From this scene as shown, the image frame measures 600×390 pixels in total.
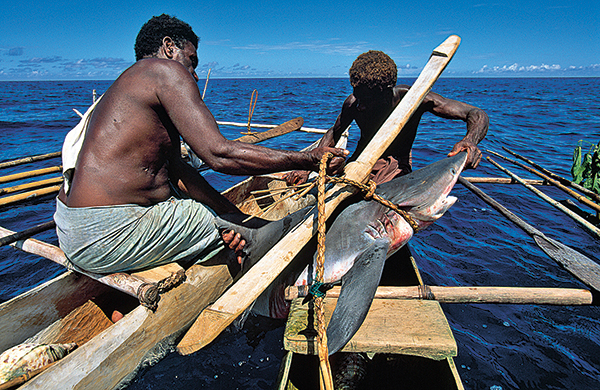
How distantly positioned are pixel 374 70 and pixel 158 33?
1.79 metres

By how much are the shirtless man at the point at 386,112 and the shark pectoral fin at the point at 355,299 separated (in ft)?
4.22

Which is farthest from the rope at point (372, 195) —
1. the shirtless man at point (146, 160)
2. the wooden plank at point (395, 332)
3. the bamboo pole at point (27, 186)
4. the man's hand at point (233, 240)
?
the bamboo pole at point (27, 186)

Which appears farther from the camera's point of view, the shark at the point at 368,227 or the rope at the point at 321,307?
the shark at the point at 368,227

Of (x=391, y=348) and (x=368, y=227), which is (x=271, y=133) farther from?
(x=391, y=348)

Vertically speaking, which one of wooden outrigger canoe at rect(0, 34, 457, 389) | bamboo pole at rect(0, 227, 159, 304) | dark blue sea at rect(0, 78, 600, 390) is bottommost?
dark blue sea at rect(0, 78, 600, 390)

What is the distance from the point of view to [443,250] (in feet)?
16.3

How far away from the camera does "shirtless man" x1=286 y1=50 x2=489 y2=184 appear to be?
300 centimetres

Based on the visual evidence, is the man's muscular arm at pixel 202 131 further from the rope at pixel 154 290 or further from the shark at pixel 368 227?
the rope at pixel 154 290

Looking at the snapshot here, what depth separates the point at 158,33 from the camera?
2344 mm

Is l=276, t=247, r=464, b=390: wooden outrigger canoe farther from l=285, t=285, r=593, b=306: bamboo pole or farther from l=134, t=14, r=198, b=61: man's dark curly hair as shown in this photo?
l=134, t=14, r=198, b=61: man's dark curly hair

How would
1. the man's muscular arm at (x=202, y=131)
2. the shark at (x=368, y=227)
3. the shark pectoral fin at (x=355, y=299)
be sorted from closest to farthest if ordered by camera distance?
1. the shark pectoral fin at (x=355, y=299)
2. the man's muscular arm at (x=202, y=131)
3. the shark at (x=368, y=227)

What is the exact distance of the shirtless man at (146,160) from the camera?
1.91m

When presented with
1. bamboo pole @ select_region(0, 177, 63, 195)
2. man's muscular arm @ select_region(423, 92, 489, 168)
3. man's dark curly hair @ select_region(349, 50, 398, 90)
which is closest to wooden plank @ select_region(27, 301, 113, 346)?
bamboo pole @ select_region(0, 177, 63, 195)

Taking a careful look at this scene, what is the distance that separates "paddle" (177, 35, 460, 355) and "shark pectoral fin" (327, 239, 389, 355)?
36cm
